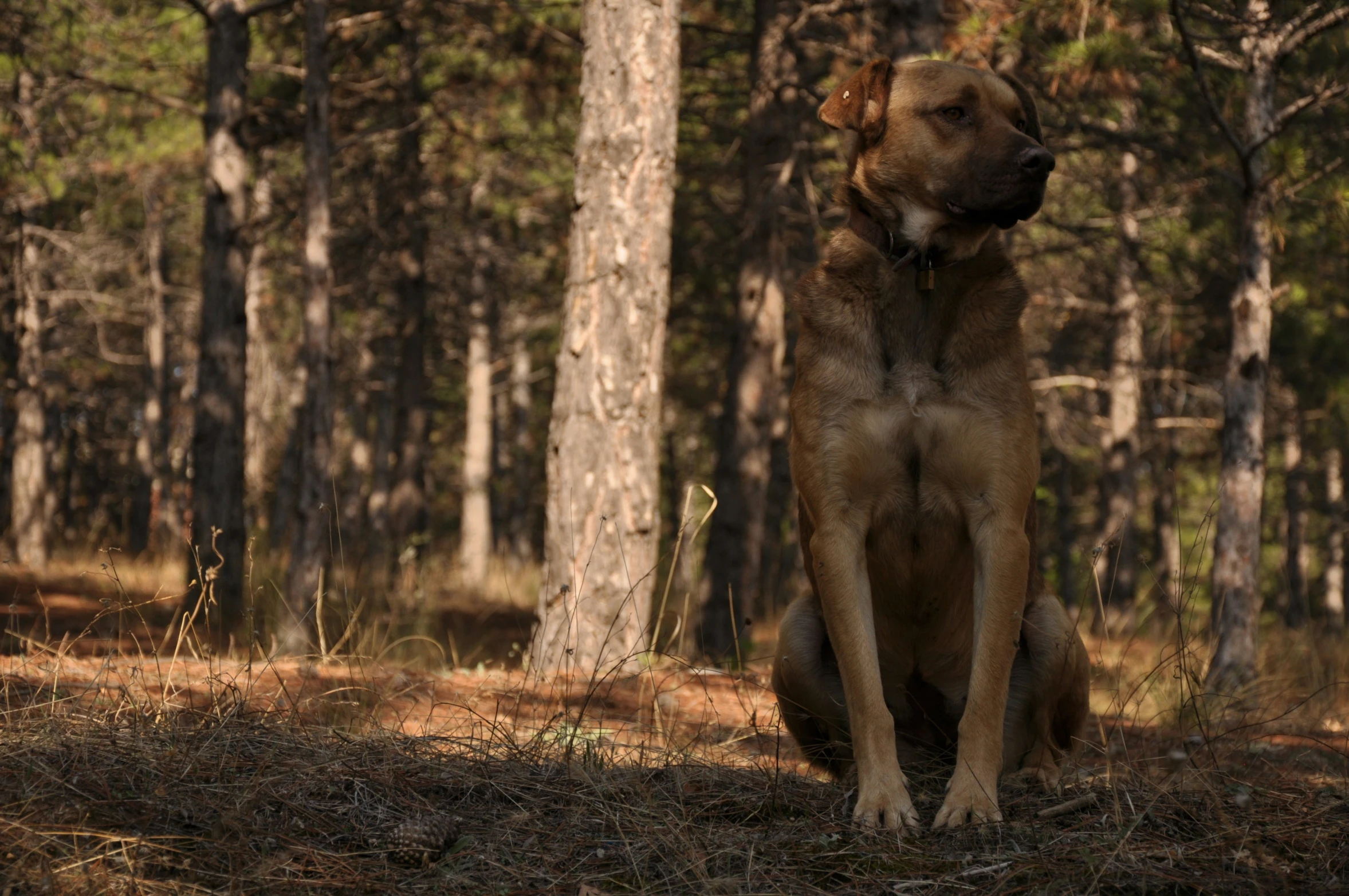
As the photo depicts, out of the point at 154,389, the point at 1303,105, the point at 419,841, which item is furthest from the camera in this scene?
the point at 154,389

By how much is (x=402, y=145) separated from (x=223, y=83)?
5660mm

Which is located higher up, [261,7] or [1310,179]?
[261,7]

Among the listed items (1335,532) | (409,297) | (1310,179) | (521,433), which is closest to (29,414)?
(409,297)

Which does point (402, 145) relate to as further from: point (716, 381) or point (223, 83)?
point (716, 381)

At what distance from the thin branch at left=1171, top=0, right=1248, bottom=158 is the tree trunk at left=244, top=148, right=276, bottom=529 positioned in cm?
1272

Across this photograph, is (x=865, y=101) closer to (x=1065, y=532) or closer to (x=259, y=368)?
(x=259, y=368)

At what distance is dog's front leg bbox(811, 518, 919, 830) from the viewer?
3049 millimetres

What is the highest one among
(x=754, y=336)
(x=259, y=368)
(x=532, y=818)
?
(x=754, y=336)

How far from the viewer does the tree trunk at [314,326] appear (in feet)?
35.2

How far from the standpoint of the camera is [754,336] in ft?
39.4

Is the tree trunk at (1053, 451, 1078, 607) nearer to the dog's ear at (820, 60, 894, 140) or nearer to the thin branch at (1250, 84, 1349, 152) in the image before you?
the thin branch at (1250, 84, 1349, 152)

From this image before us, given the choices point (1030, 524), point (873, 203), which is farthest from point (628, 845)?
point (873, 203)

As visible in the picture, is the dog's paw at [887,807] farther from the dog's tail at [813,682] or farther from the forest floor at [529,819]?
the dog's tail at [813,682]

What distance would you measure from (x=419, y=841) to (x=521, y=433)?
24.5 meters
